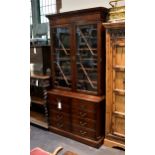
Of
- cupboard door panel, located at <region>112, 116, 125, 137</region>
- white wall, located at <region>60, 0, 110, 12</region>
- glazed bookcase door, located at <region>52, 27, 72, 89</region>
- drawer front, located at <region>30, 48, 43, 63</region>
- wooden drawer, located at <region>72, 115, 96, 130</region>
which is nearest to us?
cupboard door panel, located at <region>112, 116, 125, 137</region>

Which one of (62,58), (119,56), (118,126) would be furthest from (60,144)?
(119,56)

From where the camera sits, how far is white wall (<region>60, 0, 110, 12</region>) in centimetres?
312

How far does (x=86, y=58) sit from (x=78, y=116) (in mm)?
871

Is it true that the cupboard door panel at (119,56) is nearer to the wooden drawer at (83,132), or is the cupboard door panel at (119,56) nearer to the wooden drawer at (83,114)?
the wooden drawer at (83,114)

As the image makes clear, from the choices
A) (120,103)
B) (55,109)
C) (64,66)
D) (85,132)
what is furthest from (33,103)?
(120,103)

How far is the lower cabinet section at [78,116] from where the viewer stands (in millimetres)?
2896

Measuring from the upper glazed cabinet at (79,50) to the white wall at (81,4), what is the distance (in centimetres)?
39

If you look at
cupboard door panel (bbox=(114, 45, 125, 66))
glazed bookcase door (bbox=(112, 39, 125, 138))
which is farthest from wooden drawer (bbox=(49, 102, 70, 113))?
cupboard door panel (bbox=(114, 45, 125, 66))

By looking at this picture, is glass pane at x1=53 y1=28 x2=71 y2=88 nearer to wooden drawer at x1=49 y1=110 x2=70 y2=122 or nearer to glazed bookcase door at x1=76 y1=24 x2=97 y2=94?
glazed bookcase door at x1=76 y1=24 x2=97 y2=94

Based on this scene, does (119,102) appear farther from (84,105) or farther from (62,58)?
(62,58)

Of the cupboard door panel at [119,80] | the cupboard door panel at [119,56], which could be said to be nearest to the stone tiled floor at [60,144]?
the cupboard door panel at [119,80]

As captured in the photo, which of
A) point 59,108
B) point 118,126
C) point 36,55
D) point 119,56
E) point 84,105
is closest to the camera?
point 119,56

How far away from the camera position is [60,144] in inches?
120

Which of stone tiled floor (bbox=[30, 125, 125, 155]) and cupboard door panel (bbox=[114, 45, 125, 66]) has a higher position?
cupboard door panel (bbox=[114, 45, 125, 66])
